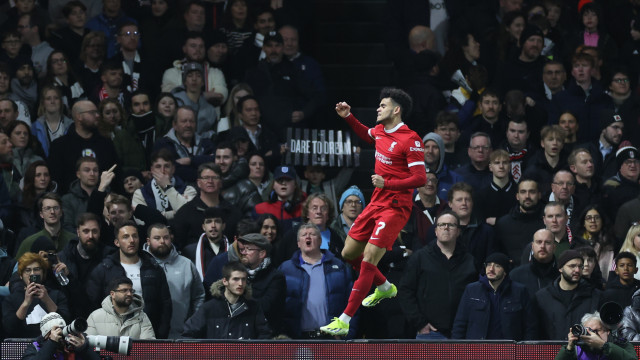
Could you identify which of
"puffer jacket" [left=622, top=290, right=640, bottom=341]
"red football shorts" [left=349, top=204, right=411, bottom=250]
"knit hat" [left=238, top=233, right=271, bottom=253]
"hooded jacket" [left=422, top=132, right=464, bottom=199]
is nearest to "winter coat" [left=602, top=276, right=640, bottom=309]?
"puffer jacket" [left=622, top=290, right=640, bottom=341]

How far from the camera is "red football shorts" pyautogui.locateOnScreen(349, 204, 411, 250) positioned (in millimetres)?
10781

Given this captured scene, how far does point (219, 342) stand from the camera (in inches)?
446

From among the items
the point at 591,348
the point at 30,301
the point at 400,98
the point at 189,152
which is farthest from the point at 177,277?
the point at 591,348

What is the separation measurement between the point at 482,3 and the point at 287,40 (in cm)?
320

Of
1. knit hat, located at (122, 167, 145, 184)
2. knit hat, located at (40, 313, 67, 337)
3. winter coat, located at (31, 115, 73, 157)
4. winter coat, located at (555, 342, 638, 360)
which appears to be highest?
winter coat, located at (31, 115, 73, 157)

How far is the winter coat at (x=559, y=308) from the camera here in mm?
12859

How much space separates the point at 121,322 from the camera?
41.6 feet

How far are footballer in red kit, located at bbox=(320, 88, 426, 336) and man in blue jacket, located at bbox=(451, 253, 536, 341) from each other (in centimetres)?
219

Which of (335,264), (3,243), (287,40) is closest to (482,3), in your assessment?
(287,40)

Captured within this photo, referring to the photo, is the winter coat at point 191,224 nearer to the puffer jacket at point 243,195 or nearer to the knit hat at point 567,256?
the puffer jacket at point 243,195

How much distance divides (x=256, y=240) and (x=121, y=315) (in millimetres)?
1625

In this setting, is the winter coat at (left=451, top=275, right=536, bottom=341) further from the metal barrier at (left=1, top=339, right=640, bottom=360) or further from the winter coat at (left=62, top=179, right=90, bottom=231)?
the winter coat at (left=62, top=179, right=90, bottom=231)

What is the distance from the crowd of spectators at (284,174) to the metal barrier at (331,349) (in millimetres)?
964

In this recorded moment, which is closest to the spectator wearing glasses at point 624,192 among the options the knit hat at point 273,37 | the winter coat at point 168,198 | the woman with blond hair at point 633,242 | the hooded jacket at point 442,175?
the woman with blond hair at point 633,242
